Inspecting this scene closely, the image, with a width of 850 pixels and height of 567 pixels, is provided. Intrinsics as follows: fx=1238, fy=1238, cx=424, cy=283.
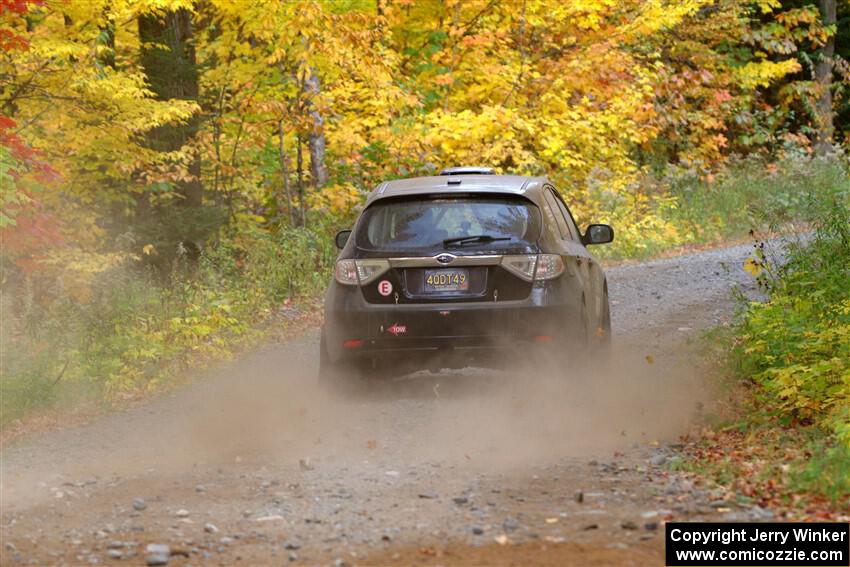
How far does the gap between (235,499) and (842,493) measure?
11.1ft

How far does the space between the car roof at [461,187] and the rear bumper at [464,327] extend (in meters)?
0.87

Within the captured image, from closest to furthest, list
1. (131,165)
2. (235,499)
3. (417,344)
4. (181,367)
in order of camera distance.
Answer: (235,499)
(417,344)
(181,367)
(131,165)

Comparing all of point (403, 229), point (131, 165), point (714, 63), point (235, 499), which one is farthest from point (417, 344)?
point (714, 63)

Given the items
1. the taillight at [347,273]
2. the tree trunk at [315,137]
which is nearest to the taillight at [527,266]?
the taillight at [347,273]

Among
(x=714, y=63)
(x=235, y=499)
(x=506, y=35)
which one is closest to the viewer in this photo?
(x=235, y=499)

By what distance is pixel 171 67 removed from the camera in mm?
18594

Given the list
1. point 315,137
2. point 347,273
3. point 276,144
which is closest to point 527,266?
point 347,273

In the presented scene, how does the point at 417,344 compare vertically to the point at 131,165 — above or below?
below

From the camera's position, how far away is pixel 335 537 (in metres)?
6.24

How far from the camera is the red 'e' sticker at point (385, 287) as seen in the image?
32.6ft

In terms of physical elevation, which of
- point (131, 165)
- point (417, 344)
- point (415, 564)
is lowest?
point (415, 564)

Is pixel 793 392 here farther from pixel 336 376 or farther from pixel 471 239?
pixel 336 376

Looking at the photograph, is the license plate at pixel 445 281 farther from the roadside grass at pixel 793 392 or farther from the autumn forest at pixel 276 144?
the autumn forest at pixel 276 144

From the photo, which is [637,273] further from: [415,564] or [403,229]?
[415,564]
